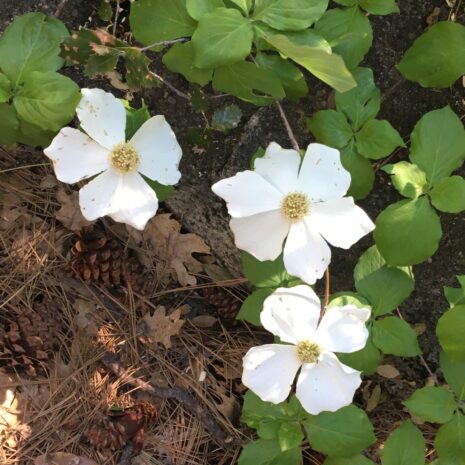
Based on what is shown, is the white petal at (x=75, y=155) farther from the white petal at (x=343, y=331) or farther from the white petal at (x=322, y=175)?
the white petal at (x=343, y=331)

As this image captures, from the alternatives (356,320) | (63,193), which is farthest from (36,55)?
(356,320)

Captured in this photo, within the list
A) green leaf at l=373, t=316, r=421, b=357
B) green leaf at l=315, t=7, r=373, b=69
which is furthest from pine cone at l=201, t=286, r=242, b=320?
green leaf at l=315, t=7, r=373, b=69

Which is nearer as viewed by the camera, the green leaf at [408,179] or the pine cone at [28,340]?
the green leaf at [408,179]

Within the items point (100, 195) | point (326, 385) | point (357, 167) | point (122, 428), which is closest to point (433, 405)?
point (326, 385)

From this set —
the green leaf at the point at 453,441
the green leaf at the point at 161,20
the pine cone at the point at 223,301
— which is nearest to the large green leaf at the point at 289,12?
the green leaf at the point at 161,20

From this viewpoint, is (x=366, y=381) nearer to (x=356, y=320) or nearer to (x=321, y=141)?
(x=356, y=320)

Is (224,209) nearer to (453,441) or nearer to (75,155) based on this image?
(75,155)
